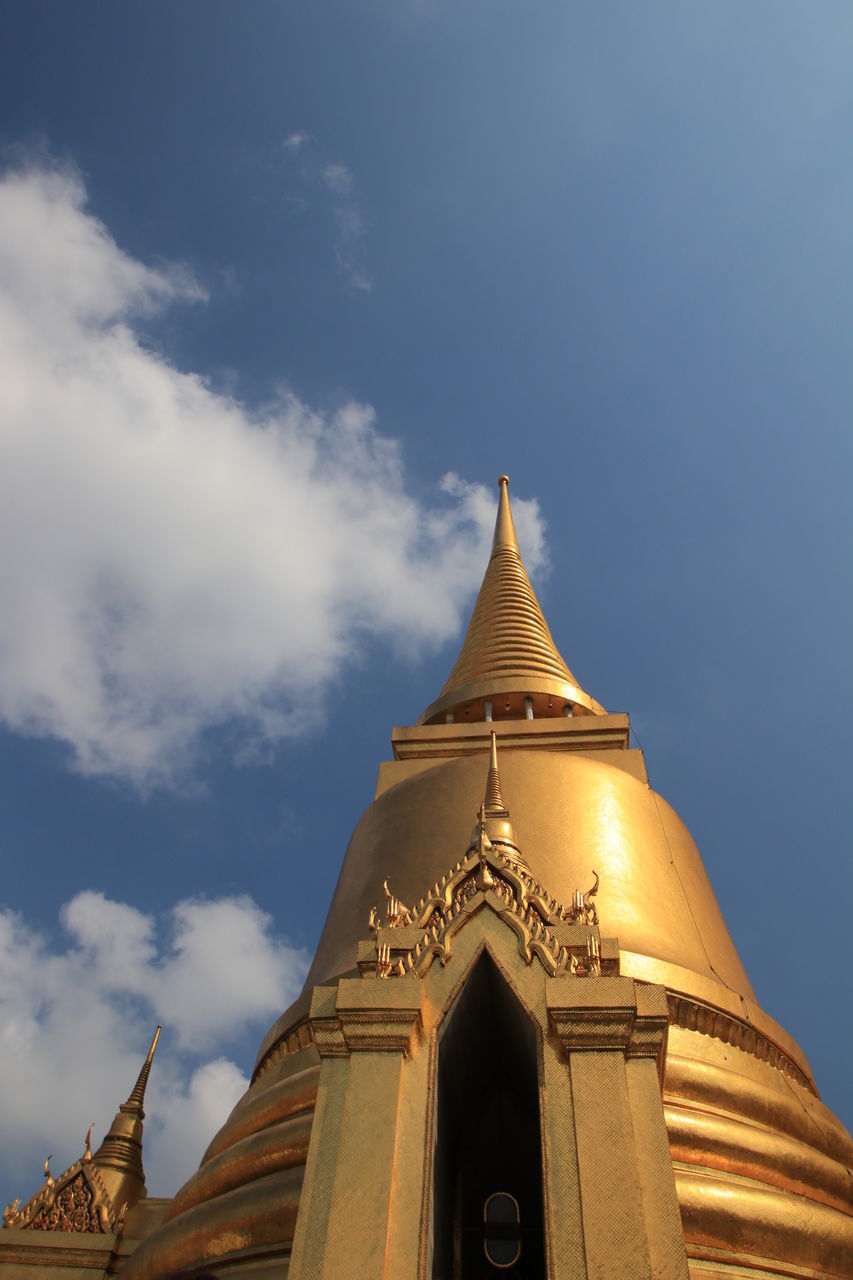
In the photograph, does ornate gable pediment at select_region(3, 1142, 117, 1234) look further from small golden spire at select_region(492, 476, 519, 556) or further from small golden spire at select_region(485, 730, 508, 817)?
A: small golden spire at select_region(492, 476, 519, 556)

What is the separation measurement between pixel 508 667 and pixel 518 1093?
35.5ft

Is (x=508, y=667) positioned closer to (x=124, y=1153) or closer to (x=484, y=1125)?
(x=124, y=1153)

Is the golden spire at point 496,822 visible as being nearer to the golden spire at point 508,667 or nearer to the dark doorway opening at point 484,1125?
the dark doorway opening at point 484,1125

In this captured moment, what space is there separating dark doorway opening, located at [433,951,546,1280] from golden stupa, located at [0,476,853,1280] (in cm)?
2

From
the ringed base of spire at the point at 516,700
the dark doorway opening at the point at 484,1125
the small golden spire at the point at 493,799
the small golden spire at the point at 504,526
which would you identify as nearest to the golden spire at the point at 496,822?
the small golden spire at the point at 493,799

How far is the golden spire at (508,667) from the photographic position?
54.4ft

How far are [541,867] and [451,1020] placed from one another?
15.0ft

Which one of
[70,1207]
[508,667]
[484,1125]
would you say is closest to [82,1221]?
[70,1207]

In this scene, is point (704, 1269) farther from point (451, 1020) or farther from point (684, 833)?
point (684, 833)

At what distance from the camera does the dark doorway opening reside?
6.41 meters

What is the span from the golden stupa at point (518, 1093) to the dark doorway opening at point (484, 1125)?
0.02 meters

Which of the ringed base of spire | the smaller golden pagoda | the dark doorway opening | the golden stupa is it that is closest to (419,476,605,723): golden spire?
the ringed base of spire

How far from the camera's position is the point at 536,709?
16641mm

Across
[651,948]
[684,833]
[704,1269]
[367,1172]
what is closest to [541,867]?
[651,948]
